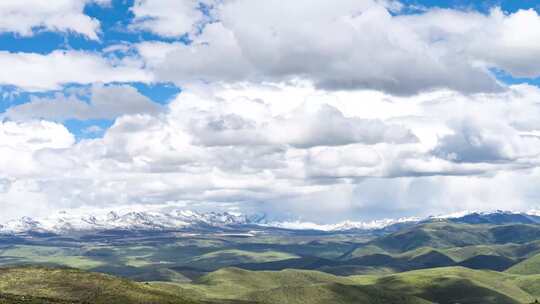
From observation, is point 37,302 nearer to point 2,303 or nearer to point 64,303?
point 64,303

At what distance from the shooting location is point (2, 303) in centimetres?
15125

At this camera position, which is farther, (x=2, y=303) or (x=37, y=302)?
(x=37, y=302)

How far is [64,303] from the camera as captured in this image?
560 ft

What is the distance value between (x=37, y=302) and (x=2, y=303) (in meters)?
17.2

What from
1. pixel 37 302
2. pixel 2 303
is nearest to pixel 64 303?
pixel 37 302

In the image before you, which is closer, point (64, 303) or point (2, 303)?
point (2, 303)

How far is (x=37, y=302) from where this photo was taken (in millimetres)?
168000

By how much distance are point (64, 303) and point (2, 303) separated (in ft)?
70.2

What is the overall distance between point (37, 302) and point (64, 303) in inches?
257
